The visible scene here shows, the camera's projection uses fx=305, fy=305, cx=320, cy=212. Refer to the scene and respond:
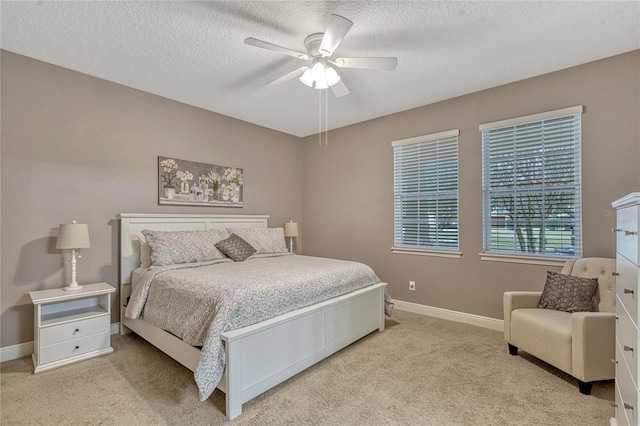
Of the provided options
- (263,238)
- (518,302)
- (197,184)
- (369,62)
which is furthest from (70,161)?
(518,302)

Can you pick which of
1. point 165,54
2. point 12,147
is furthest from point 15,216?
point 165,54

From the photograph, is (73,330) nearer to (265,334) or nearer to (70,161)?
(70,161)

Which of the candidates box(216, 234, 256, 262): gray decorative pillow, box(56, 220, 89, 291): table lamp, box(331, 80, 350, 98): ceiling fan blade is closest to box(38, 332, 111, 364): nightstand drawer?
box(56, 220, 89, 291): table lamp

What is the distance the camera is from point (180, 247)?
3.15 meters

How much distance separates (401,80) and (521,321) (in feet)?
8.27

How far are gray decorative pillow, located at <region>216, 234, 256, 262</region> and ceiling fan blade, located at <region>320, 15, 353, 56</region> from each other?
2.20m

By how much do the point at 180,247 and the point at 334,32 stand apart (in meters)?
2.45

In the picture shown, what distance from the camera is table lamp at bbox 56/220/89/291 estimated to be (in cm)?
263

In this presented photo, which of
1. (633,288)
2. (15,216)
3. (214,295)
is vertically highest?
(15,216)

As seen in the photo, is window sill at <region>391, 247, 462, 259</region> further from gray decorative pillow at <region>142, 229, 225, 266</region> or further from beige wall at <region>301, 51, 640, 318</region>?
gray decorative pillow at <region>142, 229, 225, 266</region>

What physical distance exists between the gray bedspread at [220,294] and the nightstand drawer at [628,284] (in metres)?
1.89

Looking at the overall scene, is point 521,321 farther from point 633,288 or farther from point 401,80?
point 401,80

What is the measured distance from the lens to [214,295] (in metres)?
2.12

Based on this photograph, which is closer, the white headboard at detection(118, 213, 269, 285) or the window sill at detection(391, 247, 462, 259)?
the white headboard at detection(118, 213, 269, 285)
